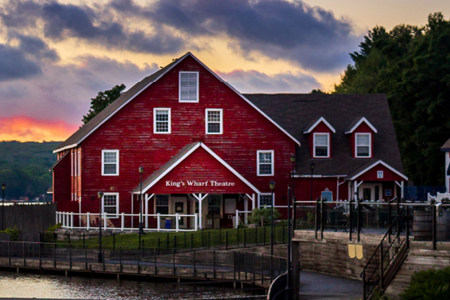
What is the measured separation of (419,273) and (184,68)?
3430 centimetres

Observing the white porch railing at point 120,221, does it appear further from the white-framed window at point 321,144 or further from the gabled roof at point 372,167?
the gabled roof at point 372,167

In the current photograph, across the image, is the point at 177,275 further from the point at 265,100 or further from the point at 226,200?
the point at 265,100

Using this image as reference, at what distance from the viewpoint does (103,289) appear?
42.9 m

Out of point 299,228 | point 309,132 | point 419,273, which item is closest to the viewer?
point 419,273

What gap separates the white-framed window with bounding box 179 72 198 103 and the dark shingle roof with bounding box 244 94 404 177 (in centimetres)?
807

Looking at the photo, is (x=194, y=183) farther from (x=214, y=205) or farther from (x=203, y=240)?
(x=203, y=240)

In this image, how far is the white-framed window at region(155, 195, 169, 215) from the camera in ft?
189

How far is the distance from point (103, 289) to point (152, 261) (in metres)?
4.53

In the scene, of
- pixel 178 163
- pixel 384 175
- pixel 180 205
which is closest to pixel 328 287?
pixel 178 163

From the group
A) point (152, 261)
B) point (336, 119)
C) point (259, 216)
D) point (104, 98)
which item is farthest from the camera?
point (104, 98)

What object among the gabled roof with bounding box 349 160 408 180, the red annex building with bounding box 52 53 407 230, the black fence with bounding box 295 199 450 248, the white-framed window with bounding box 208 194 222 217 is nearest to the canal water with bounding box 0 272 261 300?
the black fence with bounding box 295 199 450 248

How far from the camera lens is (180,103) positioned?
58594 mm

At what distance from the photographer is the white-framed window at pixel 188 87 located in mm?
58438

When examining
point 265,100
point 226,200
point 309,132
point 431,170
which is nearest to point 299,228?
point 226,200
